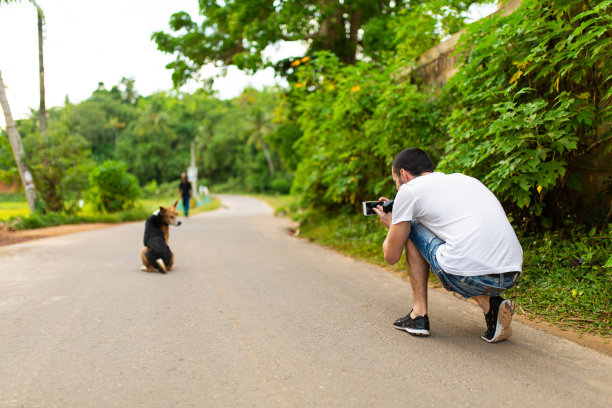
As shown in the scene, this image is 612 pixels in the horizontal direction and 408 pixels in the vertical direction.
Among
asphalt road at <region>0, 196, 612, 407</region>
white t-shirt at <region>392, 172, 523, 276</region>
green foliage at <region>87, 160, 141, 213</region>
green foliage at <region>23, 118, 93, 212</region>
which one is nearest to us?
asphalt road at <region>0, 196, 612, 407</region>

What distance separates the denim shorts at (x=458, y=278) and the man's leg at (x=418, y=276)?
0.21 ft

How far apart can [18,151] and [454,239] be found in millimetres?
15620

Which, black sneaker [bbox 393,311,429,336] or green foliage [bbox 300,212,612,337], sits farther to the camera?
green foliage [bbox 300,212,612,337]

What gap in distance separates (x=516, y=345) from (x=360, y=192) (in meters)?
6.97

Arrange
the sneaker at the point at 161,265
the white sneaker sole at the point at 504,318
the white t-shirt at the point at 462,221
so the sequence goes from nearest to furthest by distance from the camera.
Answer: the white t-shirt at the point at 462,221, the white sneaker sole at the point at 504,318, the sneaker at the point at 161,265

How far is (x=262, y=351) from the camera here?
3.44m

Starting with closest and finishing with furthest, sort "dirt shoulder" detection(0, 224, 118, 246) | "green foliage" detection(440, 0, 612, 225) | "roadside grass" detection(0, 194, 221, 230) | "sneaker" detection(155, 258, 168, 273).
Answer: "green foliage" detection(440, 0, 612, 225) < "sneaker" detection(155, 258, 168, 273) < "dirt shoulder" detection(0, 224, 118, 246) < "roadside grass" detection(0, 194, 221, 230)

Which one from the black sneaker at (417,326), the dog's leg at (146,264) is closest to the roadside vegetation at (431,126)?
the black sneaker at (417,326)

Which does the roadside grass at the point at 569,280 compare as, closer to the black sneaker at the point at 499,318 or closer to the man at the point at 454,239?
the black sneaker at the point at 499,318

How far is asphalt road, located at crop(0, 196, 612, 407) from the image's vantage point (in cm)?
270

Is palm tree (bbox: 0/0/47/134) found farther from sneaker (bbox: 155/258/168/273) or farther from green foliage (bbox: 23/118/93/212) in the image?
sneaker (bbox: 155/258/168/273)

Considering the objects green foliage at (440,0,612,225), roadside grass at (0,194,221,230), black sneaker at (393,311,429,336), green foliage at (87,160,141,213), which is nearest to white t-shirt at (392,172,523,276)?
black sneaker at (393,311,429,336)

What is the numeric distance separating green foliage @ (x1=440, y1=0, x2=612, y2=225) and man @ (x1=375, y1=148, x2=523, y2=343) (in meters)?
1.39

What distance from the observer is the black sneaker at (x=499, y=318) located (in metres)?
3.50
